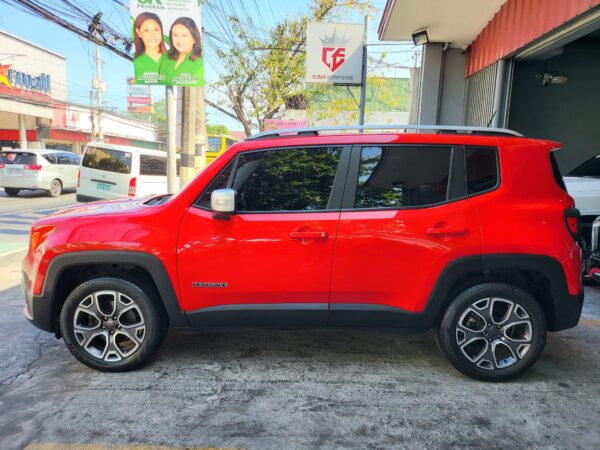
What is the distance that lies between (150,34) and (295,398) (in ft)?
22.9

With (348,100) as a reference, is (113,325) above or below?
below

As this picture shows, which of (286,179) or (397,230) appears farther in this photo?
(286,179)

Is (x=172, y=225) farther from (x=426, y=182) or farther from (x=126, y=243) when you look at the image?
→ (x=426, y=182)

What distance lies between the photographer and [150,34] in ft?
24.8

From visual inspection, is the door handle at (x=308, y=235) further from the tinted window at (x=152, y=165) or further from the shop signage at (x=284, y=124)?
the shop signage at (x=284, y=124)

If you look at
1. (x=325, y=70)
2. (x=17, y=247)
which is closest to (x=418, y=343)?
(x=325, y=70)

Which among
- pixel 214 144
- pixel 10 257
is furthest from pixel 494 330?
pixel 214 144

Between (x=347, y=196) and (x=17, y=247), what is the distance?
6542mm

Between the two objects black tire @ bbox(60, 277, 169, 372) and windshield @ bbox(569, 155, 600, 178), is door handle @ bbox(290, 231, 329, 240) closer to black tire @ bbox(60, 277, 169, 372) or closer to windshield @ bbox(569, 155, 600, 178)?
black tire @ bbox(60, 277, 169, 372)

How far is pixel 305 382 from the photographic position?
3.10 m

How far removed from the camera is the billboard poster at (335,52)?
26.2 feet

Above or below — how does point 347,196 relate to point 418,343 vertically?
above

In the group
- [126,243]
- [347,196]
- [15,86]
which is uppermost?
[15,86]

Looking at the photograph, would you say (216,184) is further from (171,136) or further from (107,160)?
(107,160)
